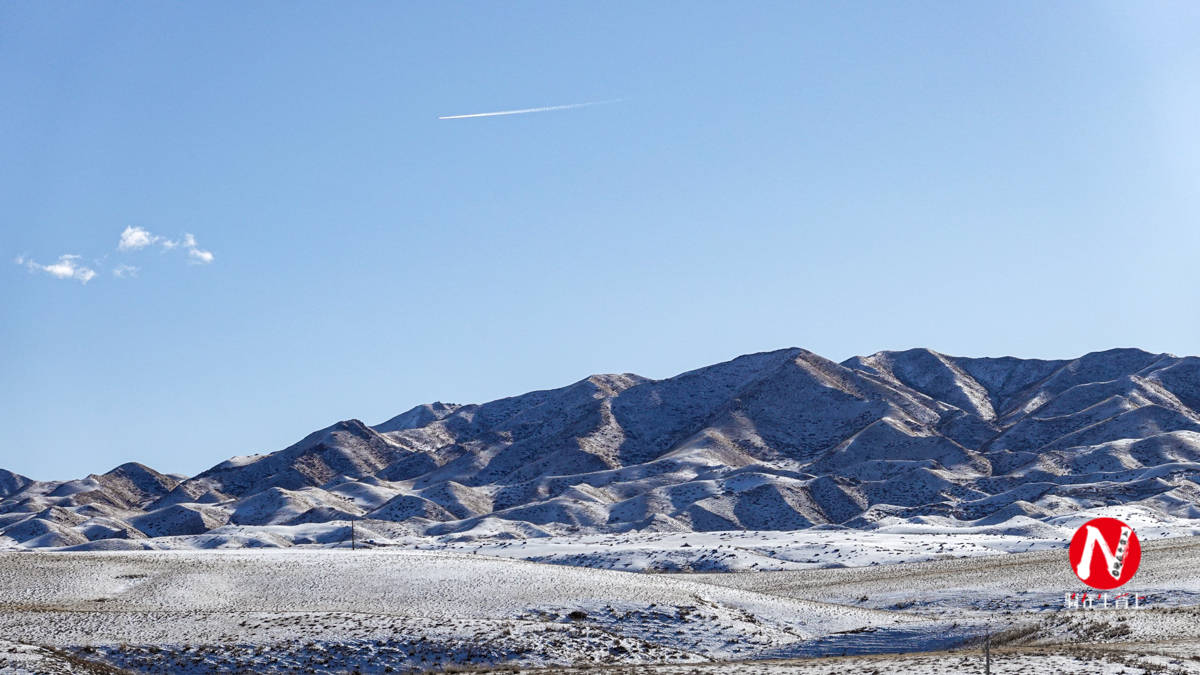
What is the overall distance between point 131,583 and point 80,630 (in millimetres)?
14163

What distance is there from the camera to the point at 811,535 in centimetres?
10975

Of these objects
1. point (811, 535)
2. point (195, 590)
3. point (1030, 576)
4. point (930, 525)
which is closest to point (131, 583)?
point (195, 590)

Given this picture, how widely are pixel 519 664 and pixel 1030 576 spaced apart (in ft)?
108

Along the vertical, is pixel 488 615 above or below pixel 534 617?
above

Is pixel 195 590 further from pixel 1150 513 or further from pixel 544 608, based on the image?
pixel 1150 513

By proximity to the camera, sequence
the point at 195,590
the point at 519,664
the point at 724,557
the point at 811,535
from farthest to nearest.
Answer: the point at 811,535 → the point at 724,557 → the point at 195,590 → the point at 519,664

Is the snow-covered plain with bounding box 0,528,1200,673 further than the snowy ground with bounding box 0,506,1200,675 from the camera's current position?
Yes

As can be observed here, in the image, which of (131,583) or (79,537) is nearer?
(131,583)

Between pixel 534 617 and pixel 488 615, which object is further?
pixel 488 615

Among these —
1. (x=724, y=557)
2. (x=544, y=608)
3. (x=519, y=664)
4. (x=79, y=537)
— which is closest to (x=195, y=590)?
(x=544, y=608)

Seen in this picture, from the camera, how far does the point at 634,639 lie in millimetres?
44406

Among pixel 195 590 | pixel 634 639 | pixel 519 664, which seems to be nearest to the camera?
pixel 519 664

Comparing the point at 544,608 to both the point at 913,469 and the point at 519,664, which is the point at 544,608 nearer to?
the point at 519,664

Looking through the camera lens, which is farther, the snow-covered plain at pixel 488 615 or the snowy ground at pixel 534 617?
the snow-covered plain at pixel 488 615
